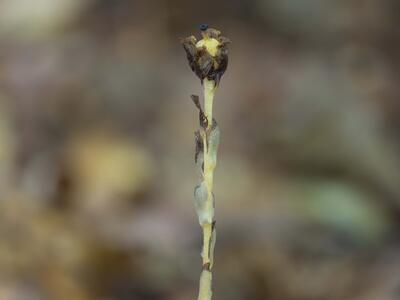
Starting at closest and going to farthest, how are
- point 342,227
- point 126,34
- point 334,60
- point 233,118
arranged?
point 342,227 → point 233,118 → point 334,60 → point 126,34

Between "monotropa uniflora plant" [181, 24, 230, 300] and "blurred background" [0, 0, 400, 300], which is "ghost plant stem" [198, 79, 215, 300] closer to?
"monotropa uniflora plant" [181, 24, 230, 300]

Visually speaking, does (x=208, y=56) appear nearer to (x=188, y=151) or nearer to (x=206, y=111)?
(x=206, y=111)

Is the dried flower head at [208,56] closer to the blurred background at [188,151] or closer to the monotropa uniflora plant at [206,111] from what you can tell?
the monotropa uniflora plant at [206,111]

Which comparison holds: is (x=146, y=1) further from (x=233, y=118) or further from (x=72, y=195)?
(x=72, y=195)

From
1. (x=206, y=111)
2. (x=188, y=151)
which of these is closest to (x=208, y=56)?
(x=206, y=111)

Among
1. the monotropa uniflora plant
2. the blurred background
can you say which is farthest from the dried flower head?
the blurred background

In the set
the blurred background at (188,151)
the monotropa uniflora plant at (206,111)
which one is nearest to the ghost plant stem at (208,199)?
the monotropa uniflora plant at (206,111)

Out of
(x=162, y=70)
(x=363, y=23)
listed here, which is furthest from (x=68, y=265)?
(x=363, y=23)

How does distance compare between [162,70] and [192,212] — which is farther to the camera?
[162,70]
